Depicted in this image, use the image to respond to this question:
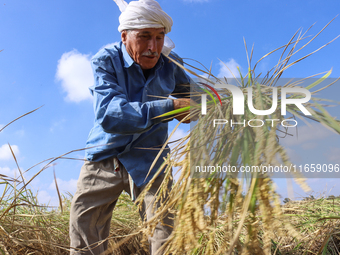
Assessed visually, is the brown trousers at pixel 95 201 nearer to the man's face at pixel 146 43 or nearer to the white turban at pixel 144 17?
the man's face at pixel 146 43

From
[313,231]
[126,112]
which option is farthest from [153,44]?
[313,231]

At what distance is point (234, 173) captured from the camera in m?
0.86

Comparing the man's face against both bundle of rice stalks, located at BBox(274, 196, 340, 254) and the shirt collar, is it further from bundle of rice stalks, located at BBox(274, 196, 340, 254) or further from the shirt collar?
bundle of rice stalks, located at BBox(274, 196, 340, 254)

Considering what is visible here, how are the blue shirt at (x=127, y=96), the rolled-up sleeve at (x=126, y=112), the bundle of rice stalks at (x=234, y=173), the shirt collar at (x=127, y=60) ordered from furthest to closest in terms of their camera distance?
the shirt collar at (x=127, y=60) < the blue shirt at (x=127, y=96) < the rolled-up sleeve at (x=126, y=112) < the bundle of rice stalks at (x=234, y=173)

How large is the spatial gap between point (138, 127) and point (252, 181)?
79 cm

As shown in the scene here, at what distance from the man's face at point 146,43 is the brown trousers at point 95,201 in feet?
2.25

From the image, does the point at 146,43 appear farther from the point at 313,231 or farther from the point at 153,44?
the point at 313,231

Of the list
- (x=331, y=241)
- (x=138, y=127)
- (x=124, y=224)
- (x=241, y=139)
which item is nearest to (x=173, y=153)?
(x=241, y=139)

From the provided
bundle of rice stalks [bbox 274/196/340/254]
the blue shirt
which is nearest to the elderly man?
the blue shirt

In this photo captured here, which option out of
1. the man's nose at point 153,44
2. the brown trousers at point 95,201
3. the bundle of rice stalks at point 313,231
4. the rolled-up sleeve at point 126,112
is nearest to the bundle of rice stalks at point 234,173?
the rolled-up sleeve at point 126,112

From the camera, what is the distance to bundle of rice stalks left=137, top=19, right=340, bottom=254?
0.76 meters

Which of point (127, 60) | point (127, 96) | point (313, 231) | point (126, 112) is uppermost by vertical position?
point (127, 60)

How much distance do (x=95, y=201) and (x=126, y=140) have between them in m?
0.47

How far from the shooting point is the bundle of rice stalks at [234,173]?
763 mm
